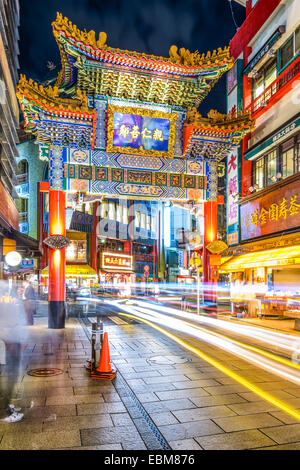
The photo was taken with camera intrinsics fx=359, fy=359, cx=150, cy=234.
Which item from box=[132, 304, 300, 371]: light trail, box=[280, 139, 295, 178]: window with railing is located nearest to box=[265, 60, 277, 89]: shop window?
box=[280, 139, 295, 178]: window with railing

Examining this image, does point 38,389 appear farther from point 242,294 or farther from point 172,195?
point 242,294

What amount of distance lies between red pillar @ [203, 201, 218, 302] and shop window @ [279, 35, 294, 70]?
8.20 metres

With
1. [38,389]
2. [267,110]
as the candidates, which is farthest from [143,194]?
[38,389]

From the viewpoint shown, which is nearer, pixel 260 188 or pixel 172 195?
pixel 172 195

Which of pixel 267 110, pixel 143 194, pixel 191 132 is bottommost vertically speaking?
pixel 143 194

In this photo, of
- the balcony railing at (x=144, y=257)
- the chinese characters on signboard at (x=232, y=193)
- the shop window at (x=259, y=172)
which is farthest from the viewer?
the balcony railing at (x=144, y=257)

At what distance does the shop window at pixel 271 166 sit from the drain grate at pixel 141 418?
15.3 meters

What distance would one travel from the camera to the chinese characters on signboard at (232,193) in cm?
2322

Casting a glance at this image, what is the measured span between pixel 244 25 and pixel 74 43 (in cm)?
1363

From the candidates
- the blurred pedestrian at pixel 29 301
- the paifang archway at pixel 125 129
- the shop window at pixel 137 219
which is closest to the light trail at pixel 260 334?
the paifang archway at pixel 125 129

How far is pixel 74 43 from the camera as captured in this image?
48.6ft

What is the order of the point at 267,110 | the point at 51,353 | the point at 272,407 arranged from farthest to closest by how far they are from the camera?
the point at 267,110, the point at 51,353, the point at 272,407

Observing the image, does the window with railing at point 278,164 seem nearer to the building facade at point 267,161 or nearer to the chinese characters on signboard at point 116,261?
the building facade at point 267,161
